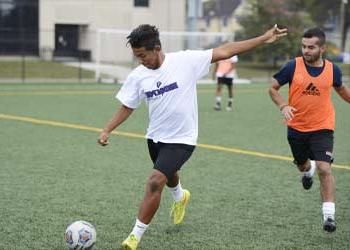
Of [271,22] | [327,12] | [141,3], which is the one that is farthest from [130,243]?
[327,12]

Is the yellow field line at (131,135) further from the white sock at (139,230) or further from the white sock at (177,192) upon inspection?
the white sock at (139,230)

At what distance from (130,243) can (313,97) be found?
2.38 m

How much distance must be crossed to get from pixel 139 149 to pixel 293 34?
3344 centimetres

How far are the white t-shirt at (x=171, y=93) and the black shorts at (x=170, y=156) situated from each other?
5cm

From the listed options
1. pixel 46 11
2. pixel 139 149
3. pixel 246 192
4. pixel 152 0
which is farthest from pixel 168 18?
pixel 246 192

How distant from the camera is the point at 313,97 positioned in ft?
21.4

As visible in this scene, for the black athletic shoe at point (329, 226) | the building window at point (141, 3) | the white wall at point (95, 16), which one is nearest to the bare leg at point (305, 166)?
the black athletic shoe at point (329, 226)

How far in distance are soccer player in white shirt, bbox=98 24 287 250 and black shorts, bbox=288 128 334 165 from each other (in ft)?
4.20

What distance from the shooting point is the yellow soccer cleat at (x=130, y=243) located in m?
5.31

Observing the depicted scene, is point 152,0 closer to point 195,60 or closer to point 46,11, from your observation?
point 46,11

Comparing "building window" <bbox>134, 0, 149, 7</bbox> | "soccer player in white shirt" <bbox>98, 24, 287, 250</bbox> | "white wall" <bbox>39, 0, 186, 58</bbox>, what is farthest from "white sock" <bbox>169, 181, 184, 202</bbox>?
"building window" <bbox>134, 0, 149, 7</bbox>

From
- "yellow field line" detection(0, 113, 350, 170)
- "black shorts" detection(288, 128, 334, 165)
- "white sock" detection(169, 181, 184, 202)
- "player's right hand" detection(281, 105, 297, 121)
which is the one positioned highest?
"player's right hand" detection(281, 105, 297, 121)

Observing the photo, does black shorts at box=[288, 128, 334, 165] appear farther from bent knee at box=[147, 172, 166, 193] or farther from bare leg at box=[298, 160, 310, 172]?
bent knee at box=[147, 172, 166, 193]

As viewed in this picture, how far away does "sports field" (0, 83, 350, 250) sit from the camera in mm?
5910
